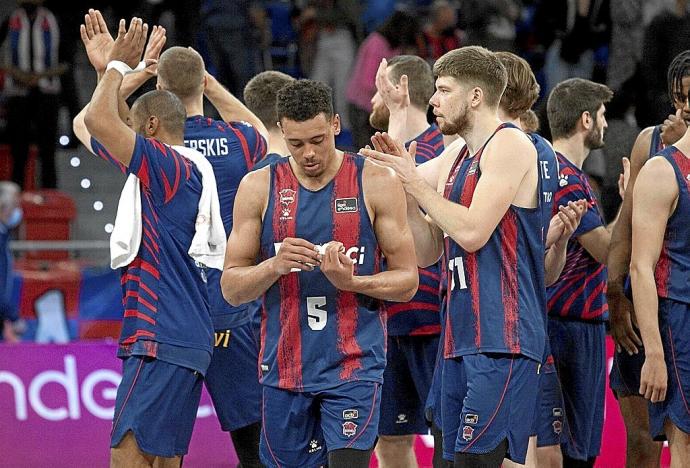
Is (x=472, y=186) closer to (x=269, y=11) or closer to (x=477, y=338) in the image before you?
(x=477, y=338)

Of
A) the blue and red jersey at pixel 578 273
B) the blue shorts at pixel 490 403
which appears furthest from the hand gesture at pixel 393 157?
the blue and red jersey at pixel 578 273

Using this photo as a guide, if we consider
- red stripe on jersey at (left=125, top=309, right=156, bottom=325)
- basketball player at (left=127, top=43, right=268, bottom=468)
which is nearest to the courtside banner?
basketball player at (left=127, top=43, right=268, bottom=468)

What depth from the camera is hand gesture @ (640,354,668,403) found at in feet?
18.7

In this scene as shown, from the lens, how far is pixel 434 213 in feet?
17.0

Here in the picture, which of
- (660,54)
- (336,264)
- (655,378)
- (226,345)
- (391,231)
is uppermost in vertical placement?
(660,54)

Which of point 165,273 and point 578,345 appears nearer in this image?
point 165,273

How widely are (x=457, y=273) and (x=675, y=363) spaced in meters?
1.25

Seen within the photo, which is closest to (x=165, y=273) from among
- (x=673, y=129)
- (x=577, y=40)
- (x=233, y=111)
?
(x=233, y=111)

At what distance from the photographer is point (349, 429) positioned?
517 cm

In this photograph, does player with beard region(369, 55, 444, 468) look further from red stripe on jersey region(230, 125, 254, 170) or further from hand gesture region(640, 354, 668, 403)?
hand gesture region(640, 354, 668, 403)

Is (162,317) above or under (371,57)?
under

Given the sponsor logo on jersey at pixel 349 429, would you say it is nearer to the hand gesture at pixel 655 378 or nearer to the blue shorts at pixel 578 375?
the hand gesture at pixel 655 378

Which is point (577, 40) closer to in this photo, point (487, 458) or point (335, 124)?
point (335, 124)

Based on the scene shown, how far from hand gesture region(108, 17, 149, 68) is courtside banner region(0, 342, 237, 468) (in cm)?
333
